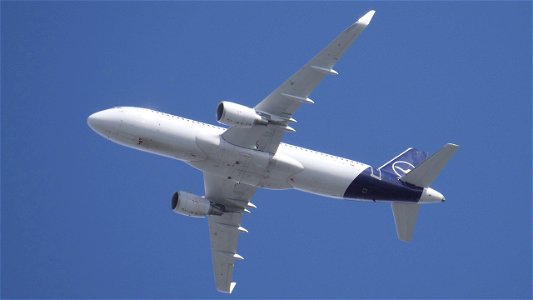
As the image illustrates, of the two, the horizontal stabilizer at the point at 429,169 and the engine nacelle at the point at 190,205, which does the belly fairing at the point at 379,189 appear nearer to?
the horizontal stabilizer at the point at 429,169

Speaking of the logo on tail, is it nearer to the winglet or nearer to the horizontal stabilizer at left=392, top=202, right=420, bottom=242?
the horizontal stabilizer at left=392, top=202, right=420, bottom=242

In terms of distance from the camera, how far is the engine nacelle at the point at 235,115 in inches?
2383

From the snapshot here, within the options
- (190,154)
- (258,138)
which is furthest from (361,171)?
(190,154)

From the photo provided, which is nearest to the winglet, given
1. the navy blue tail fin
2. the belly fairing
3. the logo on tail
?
the belly fairing

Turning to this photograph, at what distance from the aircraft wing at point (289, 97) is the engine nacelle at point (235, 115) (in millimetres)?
964

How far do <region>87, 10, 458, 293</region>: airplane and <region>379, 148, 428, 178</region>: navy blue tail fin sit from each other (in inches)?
4.1

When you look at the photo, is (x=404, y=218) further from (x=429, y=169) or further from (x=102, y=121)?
(x=102, y=121)

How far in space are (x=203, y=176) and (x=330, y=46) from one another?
16.8 meters

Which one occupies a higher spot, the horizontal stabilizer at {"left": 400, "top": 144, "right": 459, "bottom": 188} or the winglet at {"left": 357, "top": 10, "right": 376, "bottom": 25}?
the winglet at {"left": 357, "top": 10, "right": 376, "bottom": 25}

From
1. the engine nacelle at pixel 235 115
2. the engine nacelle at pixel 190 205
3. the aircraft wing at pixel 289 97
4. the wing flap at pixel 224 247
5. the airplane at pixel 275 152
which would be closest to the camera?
the aircraft wing at pixel 289 97

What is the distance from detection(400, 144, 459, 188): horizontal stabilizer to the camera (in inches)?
2510

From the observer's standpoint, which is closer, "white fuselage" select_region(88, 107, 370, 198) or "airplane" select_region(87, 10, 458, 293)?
"airplane" select_region(87, 10, 458, 293)

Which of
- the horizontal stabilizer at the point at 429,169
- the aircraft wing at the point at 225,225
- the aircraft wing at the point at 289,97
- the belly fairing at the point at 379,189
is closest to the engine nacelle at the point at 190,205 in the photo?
the aircraft wing at the point at 225,225

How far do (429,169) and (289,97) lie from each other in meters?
11.8
